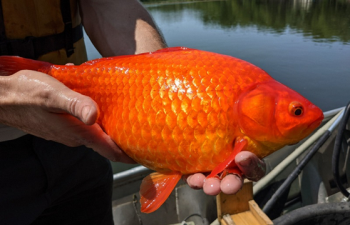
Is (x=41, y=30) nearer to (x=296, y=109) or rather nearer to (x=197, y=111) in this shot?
(x=197, y=111)

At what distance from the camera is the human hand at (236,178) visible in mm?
1123

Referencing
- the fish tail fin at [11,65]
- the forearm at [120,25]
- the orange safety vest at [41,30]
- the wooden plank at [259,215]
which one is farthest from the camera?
the wooden plank at [259,215]

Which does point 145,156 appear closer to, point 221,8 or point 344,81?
point 344,81

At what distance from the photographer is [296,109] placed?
112 centimetres

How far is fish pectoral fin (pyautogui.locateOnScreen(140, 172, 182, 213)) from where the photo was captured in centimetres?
128

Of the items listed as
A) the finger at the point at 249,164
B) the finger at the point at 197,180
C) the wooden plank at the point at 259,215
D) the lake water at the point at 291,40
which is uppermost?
the finger at the point at 249,164

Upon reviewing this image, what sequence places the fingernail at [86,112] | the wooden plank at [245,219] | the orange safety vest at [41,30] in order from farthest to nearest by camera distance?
the wooden plank at [245,219], the orange safety vest at [41,30], the fingernail at [86,112]

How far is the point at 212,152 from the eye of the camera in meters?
1.14

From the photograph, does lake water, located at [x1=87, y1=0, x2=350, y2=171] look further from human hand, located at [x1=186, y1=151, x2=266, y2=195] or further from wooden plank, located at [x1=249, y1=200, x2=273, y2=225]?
human hand, located at [x1=186, y1=151, x2=266, y2=195]

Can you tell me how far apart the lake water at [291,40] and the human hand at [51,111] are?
731 cm

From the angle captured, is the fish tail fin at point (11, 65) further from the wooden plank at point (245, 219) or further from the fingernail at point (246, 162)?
the wooden plank at point (245, 219)

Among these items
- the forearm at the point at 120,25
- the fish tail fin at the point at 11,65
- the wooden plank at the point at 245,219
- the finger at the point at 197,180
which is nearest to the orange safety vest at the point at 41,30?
the forearm at the point at 120,25

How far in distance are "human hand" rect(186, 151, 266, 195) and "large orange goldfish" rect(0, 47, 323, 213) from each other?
3 cm

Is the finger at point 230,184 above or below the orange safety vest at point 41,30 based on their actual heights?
below
